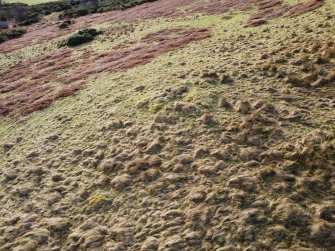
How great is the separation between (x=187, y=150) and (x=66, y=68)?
21.8 meters

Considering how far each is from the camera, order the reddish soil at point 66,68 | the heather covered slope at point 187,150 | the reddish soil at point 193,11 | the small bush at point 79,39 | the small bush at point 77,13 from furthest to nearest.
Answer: the small bush at point 77,13
the small bush at point 79,39
the reddish soil at point 193,11
the reddish soil at point 66,68
the heather covered slope at point 187,150

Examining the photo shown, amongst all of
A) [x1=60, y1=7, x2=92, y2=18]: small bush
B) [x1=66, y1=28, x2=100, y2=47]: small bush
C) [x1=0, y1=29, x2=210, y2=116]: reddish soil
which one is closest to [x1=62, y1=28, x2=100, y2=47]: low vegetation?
[x1=66, y1=28, x2=100, y2=47]: small bush

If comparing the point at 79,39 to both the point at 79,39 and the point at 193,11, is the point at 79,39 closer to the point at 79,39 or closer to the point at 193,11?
the point at 79,39

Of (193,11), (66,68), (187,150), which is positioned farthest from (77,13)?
(187,150)

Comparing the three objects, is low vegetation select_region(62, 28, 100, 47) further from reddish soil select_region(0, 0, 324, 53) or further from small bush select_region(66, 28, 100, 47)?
reddish soil select_region(0, 0, 324, 53)

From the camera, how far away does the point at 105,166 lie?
15.5 meters

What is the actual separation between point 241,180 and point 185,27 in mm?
25947

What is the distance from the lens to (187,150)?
14.9m

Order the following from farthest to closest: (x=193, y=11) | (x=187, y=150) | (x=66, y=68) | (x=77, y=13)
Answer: (x=77, y=13) < (x=193, y=11) < (x=66, y=68) < (x=187, y=150)

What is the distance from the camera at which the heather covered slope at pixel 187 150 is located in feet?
37.7

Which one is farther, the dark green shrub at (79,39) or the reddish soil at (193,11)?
the dark green shrub at (79,39)

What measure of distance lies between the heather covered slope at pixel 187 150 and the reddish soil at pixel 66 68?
12.4 inches

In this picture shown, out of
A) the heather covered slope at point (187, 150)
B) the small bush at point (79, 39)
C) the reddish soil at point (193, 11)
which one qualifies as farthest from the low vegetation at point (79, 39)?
the heather covered slope at point (187, 150)

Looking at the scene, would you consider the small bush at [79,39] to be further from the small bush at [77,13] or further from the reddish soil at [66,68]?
the small bush at [77,13]
